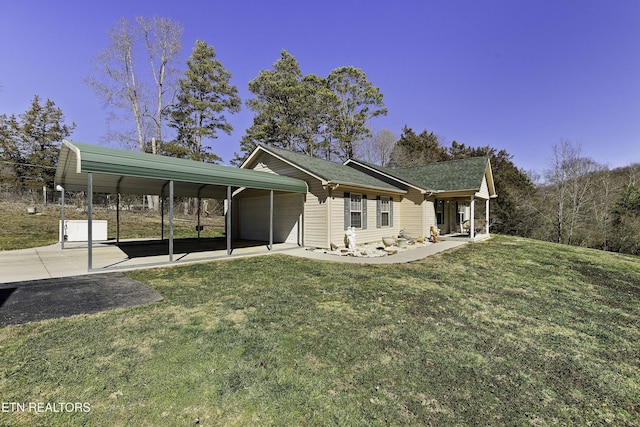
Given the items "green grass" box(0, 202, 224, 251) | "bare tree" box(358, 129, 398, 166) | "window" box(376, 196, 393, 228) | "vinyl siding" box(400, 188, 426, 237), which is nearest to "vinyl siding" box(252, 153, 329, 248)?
"window" box(376, 196, 393, 228)

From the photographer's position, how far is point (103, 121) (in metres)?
22.5

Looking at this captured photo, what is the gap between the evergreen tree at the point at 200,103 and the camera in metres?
24.1

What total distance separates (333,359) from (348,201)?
925cm

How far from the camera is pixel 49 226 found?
611 inches

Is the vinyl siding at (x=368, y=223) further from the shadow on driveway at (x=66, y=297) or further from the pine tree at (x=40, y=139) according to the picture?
the pine tree at (x=40, y=139)

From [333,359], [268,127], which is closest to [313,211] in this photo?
[333,359]

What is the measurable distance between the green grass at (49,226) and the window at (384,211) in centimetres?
981

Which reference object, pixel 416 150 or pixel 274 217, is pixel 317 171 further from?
pixel 416 150

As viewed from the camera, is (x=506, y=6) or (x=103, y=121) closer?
(x=506, y=6)

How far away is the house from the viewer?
37.0ft

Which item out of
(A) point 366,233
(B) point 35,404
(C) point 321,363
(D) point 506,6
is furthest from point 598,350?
(D) point 506,6

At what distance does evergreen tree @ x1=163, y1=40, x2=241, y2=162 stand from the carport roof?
13654 mm

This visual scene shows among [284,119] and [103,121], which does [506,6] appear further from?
[103,121]

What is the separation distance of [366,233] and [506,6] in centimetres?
1144
